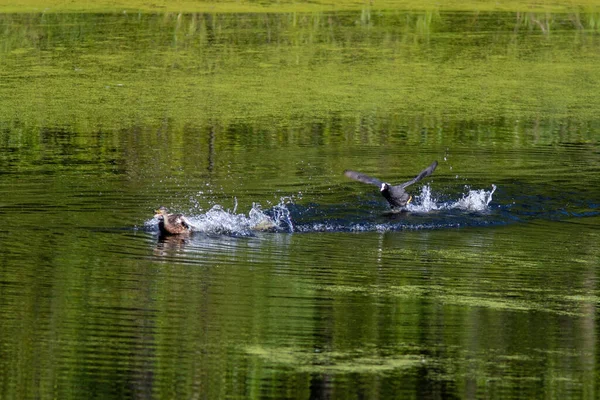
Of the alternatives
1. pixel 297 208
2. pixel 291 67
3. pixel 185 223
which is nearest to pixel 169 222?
pixel 185 223

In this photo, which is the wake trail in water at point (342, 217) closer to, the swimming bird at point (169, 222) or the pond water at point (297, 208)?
the pond water at point (297, 208)

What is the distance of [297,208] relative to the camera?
11.0m

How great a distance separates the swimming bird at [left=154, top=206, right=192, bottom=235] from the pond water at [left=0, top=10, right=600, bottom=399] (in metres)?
0.15

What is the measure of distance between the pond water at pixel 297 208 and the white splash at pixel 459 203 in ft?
0.10

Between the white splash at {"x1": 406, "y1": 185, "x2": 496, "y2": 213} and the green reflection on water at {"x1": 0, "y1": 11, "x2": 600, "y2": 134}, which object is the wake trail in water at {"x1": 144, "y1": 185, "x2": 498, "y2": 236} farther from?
the green reflection on water at {"x1": 0, "y1": 11, "x2": 600, "y2": 134}

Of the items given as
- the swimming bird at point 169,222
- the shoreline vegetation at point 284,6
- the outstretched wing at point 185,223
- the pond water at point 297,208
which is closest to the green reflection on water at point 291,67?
the pond water at point 297,208

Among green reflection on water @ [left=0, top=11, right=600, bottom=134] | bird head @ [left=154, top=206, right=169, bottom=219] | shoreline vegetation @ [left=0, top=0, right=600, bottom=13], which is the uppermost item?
shoreline vegetation @ [left=0, top=0, right=600, bottom=13]

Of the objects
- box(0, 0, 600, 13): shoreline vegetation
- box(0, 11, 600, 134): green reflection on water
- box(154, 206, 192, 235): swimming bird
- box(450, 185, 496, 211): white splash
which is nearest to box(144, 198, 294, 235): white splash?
box(154, 206, 192, 235): swimming bird

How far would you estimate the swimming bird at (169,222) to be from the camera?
9977mm

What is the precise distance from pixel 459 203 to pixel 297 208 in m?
1.38

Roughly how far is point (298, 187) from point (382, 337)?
4.79 m

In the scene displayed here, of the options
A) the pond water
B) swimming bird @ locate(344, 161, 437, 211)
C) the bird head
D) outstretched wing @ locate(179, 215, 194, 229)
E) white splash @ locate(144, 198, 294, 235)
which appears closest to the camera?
the pond water

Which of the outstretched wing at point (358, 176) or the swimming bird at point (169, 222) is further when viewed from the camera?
the outstretched wing at point (358, 176)

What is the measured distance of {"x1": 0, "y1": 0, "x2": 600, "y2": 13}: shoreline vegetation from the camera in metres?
22.3
